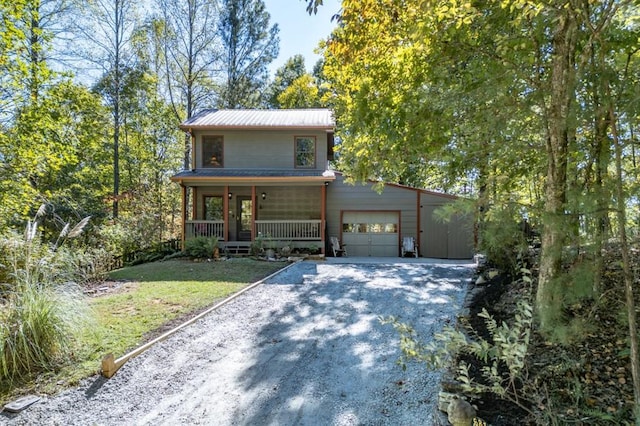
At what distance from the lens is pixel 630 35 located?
3.00 m

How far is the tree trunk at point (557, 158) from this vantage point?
2.53 metres

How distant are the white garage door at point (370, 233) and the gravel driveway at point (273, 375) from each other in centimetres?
722

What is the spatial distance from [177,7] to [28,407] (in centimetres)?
2105

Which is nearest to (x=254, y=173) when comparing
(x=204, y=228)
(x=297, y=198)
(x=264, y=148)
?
(x=264, y=148)

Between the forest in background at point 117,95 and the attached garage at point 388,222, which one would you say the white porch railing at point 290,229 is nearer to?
the attached garage at point 388,222

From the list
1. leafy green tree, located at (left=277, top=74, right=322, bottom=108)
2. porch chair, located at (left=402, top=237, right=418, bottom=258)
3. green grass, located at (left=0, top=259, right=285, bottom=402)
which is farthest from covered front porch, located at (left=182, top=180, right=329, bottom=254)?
leafy green tree, located at (left=277, top=74, right=322, bottom=108)

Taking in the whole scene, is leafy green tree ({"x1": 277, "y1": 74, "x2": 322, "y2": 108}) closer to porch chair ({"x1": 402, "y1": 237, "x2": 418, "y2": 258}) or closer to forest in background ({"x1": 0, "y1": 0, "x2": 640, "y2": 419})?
porch chair ({"x1": 402, "y1": 237, "x2": 418, "y2": 258})

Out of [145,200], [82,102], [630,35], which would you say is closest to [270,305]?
[630,35]

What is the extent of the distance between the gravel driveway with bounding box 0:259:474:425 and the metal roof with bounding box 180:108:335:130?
27.7 ft

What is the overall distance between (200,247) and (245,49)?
15058mm

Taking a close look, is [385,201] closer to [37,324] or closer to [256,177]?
[256,177]

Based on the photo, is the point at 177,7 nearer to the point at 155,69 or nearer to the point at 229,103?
the point at 155,69

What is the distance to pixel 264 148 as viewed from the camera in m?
14.0

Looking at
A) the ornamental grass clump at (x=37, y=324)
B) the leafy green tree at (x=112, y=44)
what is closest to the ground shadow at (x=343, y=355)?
the ornamental grass clump at (x=37, y=324)
